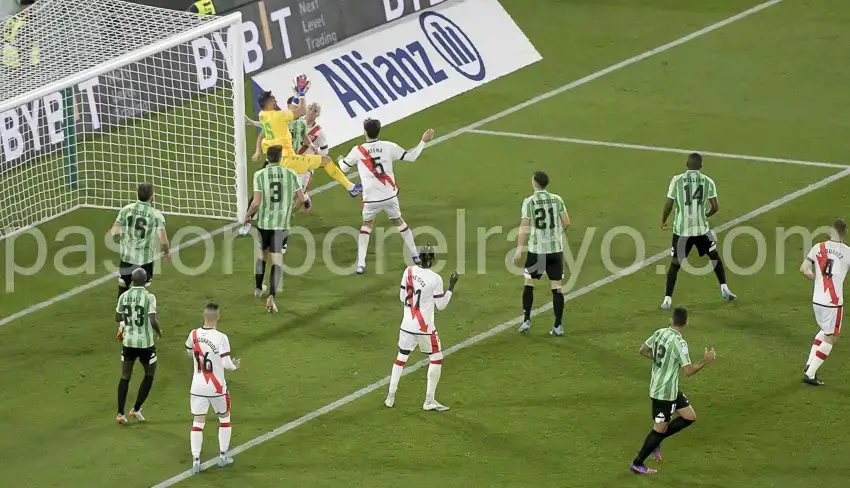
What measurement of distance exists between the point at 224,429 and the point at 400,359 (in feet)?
6.84

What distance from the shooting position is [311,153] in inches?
808

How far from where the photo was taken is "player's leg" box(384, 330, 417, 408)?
14867mm

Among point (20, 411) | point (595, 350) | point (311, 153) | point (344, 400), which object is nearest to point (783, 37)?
point (311, 153)

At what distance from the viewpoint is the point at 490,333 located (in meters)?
17.2

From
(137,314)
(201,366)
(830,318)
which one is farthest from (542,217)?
(137,314)

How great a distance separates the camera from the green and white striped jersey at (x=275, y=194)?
17328 mm

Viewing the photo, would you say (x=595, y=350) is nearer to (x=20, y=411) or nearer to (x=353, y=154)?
(x=353, y=154)

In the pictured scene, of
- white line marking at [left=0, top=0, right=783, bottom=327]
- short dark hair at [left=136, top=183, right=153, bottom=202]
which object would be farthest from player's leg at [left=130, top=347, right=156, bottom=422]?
white line marking at [left=0, top=0, right=783, bottom=327]

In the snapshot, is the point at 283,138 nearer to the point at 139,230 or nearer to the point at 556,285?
the point at 139,230

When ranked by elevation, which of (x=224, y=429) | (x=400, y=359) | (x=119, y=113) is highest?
(x=119, y=113)

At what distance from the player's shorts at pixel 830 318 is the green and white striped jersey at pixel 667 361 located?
2.68 m

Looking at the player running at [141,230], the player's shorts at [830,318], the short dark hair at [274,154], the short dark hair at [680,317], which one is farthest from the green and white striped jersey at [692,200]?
the player running at [141,230]

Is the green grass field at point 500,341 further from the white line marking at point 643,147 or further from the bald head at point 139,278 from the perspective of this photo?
the bald head at point 139,278

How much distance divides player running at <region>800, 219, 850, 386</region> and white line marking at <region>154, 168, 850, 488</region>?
11.8 ft
